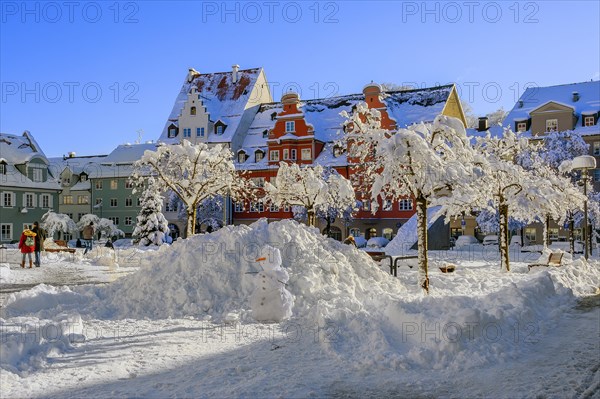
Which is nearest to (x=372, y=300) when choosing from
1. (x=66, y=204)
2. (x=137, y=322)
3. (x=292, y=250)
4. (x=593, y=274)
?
(x=292, y=250)

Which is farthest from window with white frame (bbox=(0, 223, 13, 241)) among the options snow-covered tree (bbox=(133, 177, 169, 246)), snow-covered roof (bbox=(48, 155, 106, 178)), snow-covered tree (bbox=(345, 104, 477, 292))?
snow-covered tree (bbox=(345, 104, 477, 292))

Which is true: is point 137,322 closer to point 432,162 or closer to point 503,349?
point 503,349

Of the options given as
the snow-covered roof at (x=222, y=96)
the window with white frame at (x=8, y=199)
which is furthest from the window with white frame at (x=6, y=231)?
the snow-covered roof at (x=222, y=96)

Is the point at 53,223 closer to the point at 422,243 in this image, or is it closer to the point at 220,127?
the point at 220,127

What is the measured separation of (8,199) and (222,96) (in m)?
21.3

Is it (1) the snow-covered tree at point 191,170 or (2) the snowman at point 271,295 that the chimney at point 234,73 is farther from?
(2) the snowman at point 271,295

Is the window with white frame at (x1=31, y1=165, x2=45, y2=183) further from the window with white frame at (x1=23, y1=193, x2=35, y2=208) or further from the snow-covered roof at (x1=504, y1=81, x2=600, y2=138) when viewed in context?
the snow-covered roof at (x1=504, y1=81, x2=600, y2=138)

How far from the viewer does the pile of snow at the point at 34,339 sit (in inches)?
295

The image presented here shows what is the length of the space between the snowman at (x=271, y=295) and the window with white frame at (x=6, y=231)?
44016 mm

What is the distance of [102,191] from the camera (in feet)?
Answer: 197

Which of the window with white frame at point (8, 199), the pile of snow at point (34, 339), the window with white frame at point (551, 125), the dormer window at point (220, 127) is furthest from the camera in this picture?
the dormer window at point (220, 127)

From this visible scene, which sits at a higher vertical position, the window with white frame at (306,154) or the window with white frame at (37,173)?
the window with white frame at (306,154)

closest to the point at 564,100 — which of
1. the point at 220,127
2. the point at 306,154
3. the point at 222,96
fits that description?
the point at 306,154

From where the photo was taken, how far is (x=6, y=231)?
48656 millimetres
